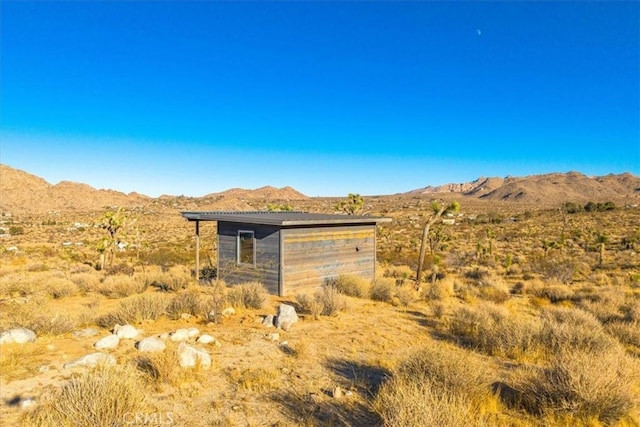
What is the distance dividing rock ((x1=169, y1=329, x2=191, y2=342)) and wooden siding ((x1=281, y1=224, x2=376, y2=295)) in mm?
5044

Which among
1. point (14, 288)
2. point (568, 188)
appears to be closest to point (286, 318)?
point (14, 288)

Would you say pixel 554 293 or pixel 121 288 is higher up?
pixel 121 288

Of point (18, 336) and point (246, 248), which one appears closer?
point (18, 336)

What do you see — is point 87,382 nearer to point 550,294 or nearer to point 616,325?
→ point 616,325

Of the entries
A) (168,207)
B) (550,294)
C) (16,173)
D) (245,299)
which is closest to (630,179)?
(168,207)

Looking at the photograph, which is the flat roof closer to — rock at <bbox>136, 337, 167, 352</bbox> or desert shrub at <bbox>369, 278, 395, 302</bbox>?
desert shrub at <bbox>369, 278, 395, 302</bbox>

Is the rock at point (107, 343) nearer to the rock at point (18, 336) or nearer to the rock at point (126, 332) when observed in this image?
the rock at point (126, 332)

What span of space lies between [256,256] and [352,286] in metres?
3.41

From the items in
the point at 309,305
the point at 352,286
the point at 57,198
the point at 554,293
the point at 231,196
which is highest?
the point at 231,196

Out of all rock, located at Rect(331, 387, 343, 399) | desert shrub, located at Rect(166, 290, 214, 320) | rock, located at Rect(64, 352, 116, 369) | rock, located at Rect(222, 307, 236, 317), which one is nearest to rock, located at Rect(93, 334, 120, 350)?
rock, located at Rect(64, 352, 116, 369)

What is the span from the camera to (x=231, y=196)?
13162 cm

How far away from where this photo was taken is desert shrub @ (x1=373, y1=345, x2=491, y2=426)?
4.04m

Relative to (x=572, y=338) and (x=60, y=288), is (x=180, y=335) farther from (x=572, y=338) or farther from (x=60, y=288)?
(x=60, y=288)

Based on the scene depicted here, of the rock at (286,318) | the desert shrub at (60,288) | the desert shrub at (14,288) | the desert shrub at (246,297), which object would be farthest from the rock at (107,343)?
the desert shrub at (60,288)
